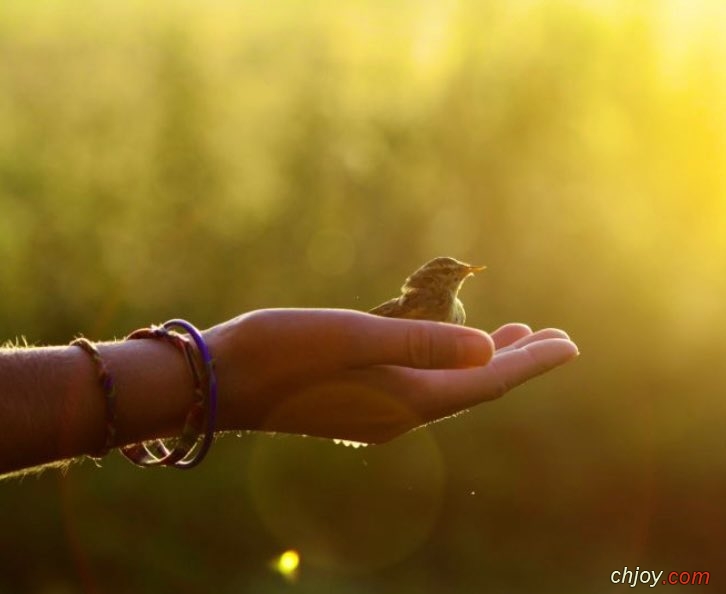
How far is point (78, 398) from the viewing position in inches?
159

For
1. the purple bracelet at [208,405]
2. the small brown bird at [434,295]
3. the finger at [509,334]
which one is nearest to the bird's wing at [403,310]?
the small brown bird at [434,295]

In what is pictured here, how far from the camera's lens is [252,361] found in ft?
15.1

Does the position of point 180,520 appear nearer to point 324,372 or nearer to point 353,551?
point 353,551

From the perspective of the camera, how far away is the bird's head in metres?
7.43

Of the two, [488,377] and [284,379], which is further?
[488,377]

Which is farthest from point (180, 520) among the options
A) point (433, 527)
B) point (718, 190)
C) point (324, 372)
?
point (718, 190)

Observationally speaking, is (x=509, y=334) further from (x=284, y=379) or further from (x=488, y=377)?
(x=284, y=379)

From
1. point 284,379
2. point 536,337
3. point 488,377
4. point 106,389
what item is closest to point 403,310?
point 536,337

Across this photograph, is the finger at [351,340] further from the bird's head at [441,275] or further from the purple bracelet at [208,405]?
the bird's head at [441,275]

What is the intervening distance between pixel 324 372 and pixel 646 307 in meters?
10.7

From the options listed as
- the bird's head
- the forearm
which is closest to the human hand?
the forearm

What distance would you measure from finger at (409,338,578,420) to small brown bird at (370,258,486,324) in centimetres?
211

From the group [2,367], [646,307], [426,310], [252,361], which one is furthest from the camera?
[646,307]

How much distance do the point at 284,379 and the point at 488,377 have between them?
1.06 metres
